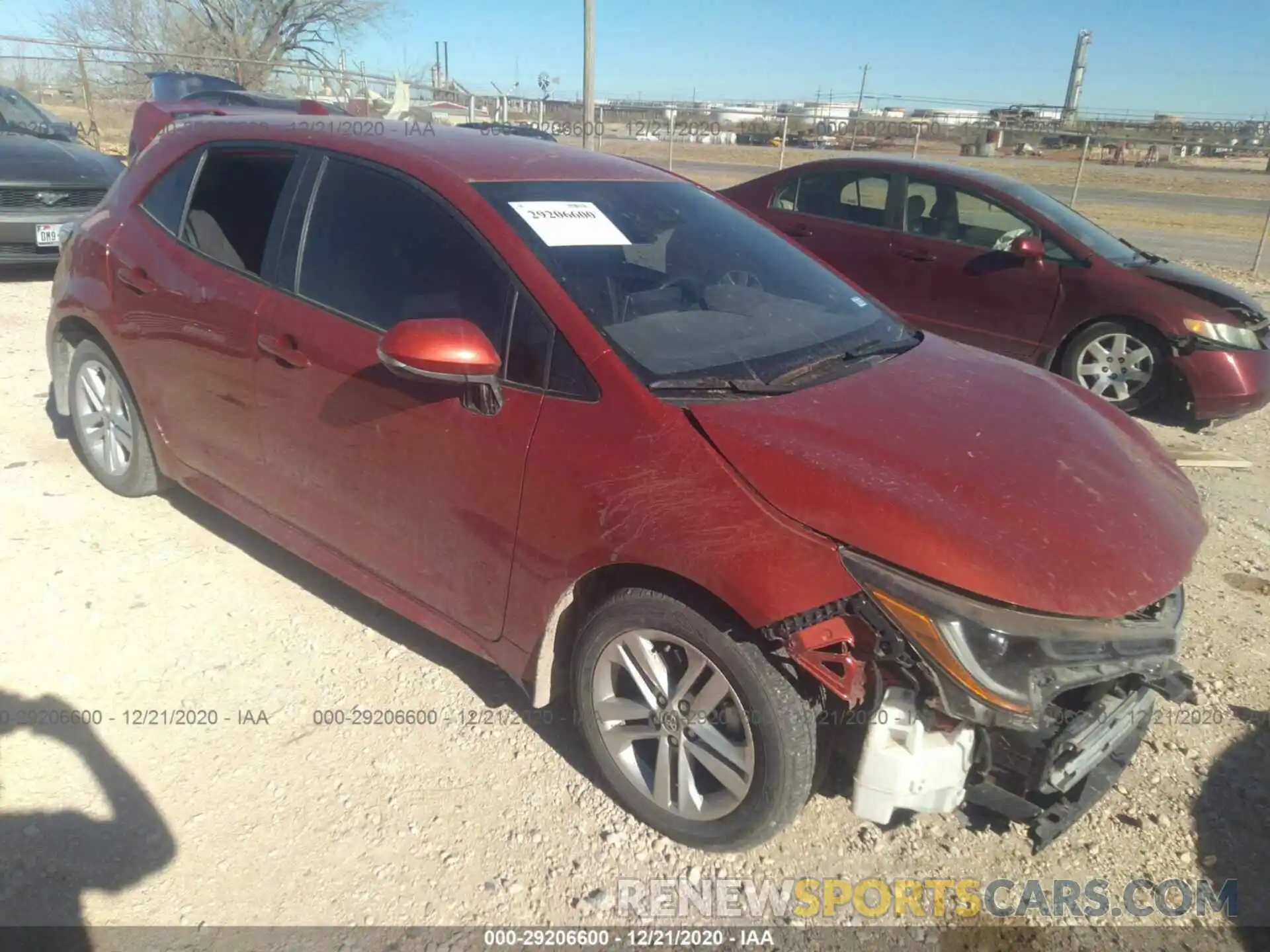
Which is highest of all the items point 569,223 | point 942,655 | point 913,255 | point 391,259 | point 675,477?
point 569,223

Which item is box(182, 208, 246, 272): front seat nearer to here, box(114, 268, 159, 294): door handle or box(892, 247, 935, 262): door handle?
box(114, 268, 159, 294): door handle

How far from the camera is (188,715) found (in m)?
2.99

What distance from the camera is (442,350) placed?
8.05 feet

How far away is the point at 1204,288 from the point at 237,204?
600 centimetres

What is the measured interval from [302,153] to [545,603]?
1870 millimetres

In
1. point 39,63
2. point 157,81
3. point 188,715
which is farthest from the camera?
point 39,63

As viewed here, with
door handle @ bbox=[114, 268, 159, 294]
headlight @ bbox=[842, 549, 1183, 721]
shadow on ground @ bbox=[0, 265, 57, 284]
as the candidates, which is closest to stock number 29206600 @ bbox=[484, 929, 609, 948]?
headlight @ bbox=[842, 549, 1183, 721]

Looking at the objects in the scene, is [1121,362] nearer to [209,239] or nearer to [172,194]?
[209,239]

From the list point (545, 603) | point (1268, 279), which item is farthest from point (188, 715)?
point (1268, 279)

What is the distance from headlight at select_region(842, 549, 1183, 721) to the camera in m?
2.05

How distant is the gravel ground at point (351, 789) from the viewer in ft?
7.86

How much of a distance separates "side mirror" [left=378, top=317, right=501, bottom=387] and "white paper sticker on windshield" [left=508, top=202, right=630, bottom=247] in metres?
0.44

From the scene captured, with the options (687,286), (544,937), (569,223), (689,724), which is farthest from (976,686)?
(569,223)

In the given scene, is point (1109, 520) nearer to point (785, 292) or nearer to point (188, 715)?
point (785, 292)
